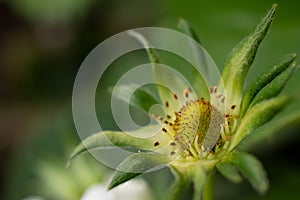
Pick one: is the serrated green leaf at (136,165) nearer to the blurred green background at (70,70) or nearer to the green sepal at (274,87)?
the green sepal at (274,87)

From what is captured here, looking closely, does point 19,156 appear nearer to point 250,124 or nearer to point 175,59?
point 175,59

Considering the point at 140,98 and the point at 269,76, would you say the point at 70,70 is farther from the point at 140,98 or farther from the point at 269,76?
the point at 269,76

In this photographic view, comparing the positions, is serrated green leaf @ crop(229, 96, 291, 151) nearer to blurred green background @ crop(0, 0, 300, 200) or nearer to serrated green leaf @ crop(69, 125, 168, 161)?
serrated green leaf @ crop(69, 125, 168, 161)

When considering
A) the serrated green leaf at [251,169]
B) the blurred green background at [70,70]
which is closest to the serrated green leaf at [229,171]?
the serrated green leaf at [251,169]

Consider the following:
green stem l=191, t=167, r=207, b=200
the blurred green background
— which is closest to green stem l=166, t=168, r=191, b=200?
green stem l=191, t=167, r=207, b=200

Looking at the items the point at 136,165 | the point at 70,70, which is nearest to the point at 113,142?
the point at 136,165

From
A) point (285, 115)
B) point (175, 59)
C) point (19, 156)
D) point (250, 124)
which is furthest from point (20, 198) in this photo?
point (250, 124)
